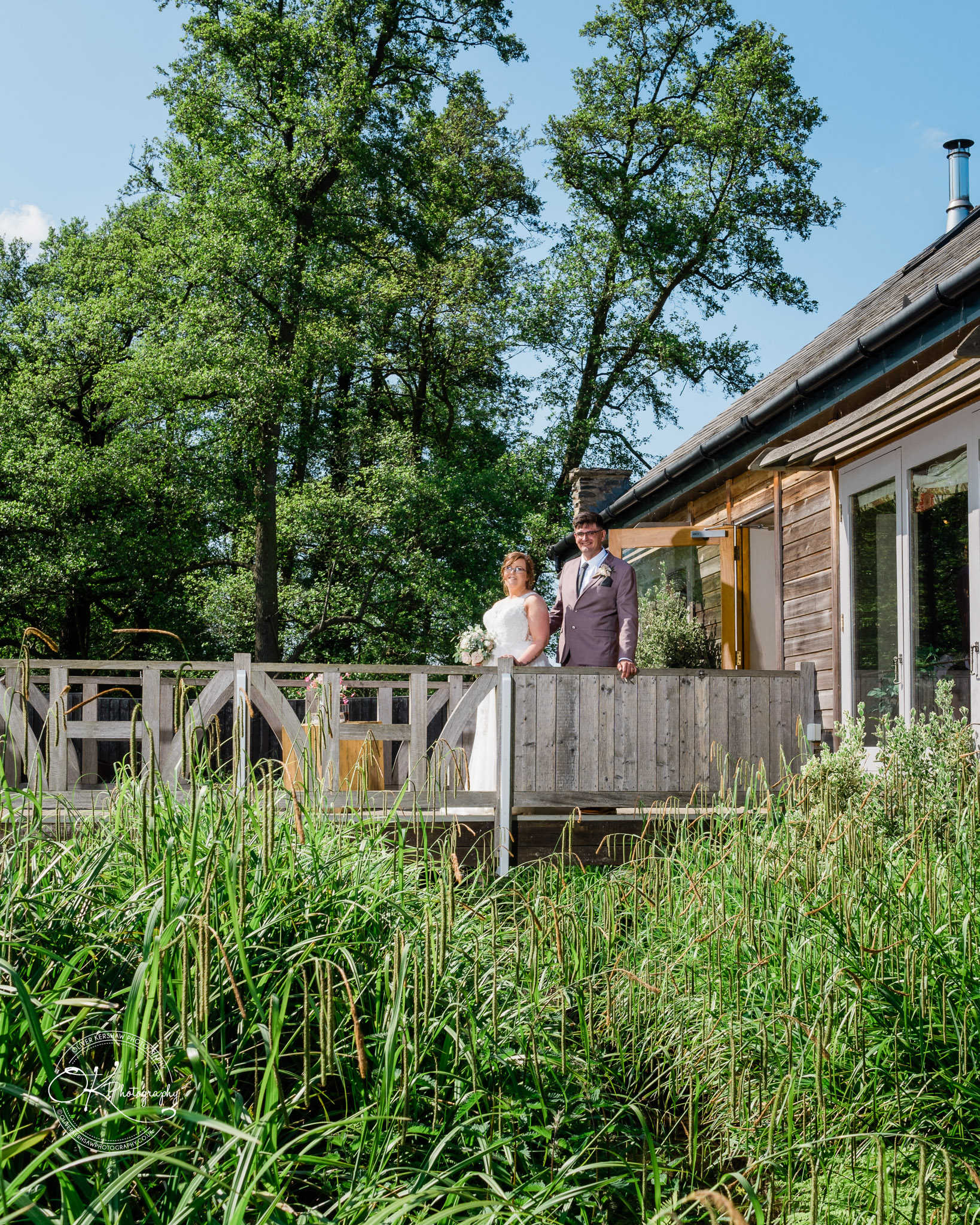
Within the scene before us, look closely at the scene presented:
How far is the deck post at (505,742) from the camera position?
21.5 ft

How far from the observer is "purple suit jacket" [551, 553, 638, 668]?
22.4 feet

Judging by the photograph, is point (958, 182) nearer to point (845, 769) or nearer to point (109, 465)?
point (845, 769)

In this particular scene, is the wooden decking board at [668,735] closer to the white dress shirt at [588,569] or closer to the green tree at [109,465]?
the white dress shirt at [588,569]

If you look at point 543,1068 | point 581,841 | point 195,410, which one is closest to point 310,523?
point 195,410

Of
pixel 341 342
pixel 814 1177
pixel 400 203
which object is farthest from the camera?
pixel 400 203

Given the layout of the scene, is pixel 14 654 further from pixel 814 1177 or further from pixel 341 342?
pixel 814 1177

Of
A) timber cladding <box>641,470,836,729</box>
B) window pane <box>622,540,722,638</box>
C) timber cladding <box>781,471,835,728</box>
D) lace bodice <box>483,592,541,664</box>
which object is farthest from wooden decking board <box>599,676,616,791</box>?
window pane <box>622,540,722,638</box>

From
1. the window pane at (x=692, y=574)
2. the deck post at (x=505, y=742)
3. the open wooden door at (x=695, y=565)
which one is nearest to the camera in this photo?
the deck post at (x=505, y=742)

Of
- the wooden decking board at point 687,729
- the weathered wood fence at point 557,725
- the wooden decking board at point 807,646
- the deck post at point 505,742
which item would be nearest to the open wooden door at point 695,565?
the wooden decking board at point 807,646

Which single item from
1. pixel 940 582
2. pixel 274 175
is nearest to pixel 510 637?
pixel 940 582

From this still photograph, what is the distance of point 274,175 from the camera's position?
56.5ft

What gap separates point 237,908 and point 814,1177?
1.24m

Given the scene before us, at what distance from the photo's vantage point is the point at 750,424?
26.9ft

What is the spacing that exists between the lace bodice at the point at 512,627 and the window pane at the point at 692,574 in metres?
3.72
